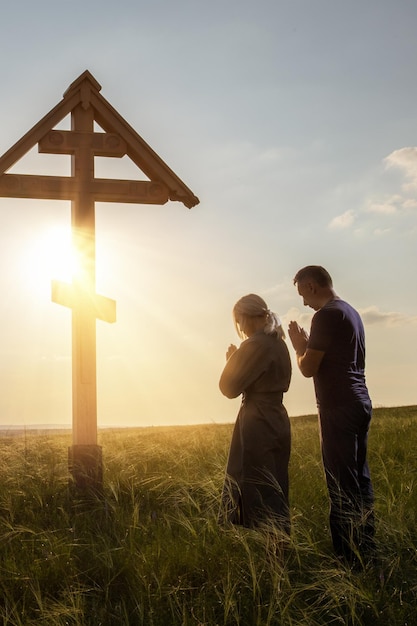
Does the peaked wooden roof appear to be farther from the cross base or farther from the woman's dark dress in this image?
the woman's dark dress

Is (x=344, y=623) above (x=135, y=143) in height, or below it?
below

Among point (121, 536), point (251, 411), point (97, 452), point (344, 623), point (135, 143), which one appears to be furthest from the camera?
point (135, 143)

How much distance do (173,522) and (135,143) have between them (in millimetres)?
4233

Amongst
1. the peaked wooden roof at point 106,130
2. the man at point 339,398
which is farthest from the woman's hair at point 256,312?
the peaked wooden roof at point 106,130

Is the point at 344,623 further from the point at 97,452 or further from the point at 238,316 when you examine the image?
the point at 97,452

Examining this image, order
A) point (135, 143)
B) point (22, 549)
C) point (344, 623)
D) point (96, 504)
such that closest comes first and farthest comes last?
point (344, 623) → point (22, 549) → point (96, 504) → point (135, 143)

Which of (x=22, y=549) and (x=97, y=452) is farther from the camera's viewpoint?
(x=97, y=452)

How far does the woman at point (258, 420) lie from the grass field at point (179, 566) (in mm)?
184

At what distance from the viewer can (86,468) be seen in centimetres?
741

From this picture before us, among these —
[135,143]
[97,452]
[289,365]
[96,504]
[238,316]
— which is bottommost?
[96,504]

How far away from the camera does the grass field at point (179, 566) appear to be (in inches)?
163

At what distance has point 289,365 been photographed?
5.04 metres

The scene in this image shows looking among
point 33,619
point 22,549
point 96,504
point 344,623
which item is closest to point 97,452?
point 96,504

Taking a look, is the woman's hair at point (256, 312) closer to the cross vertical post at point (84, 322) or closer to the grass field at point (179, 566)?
the grass field at point (179, 566)
